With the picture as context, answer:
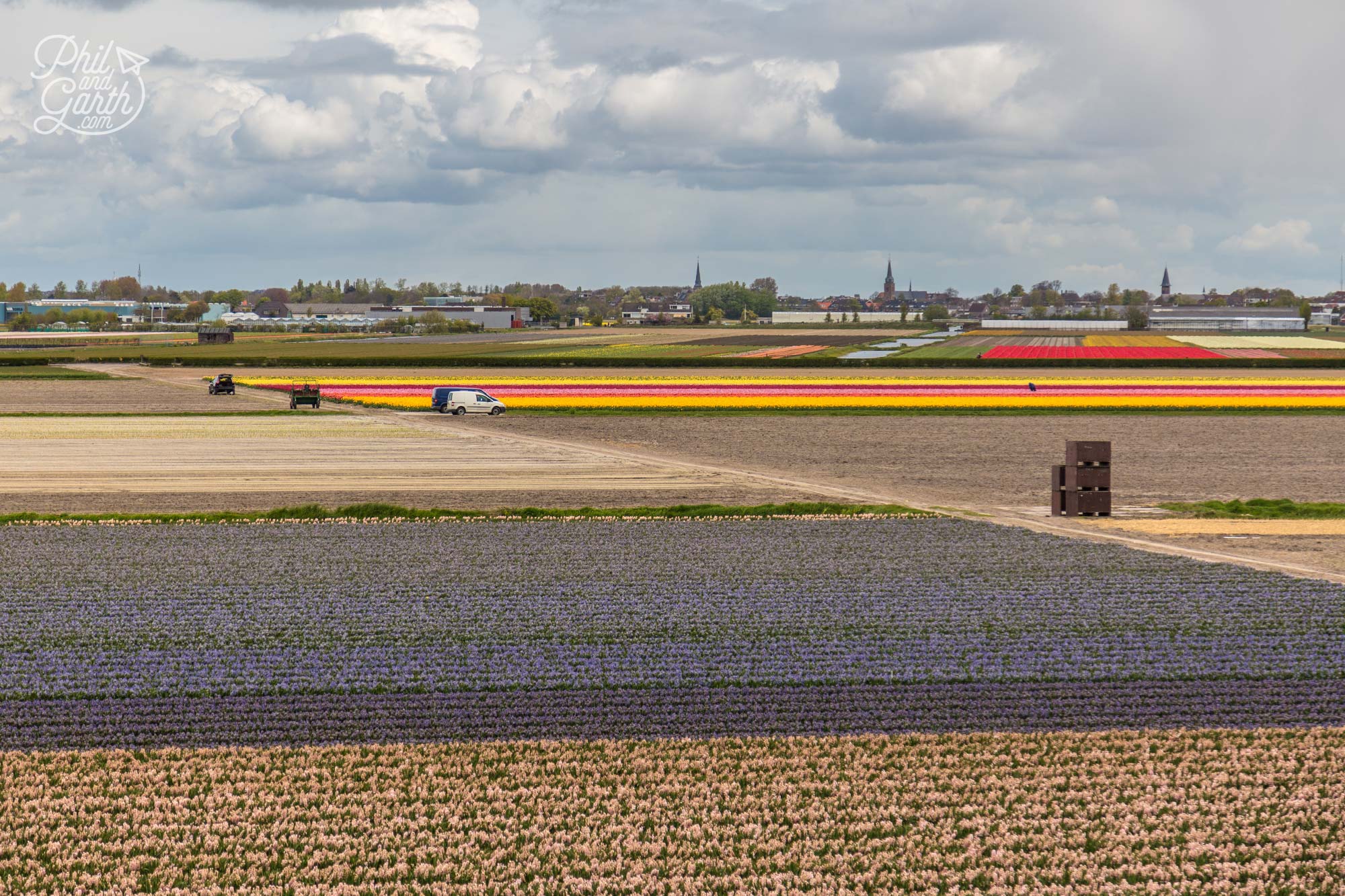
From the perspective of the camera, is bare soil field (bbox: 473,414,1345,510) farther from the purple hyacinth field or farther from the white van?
the purple hyacinth field

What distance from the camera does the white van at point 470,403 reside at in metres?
65.2

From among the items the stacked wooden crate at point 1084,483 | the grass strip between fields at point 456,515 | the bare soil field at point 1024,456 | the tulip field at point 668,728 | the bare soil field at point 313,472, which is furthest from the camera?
the bare soil field at point 313,472

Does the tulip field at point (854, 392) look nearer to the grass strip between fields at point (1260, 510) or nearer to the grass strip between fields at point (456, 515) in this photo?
the grass strip between fields at point (1260, 510)

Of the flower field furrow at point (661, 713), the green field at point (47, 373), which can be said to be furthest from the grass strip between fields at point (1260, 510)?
the green field at point (47, 373)

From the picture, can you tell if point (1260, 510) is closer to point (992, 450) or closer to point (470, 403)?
point (992, 450)

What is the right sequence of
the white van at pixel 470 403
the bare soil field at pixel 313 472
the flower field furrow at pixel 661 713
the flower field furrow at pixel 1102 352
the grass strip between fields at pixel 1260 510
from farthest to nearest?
the flower field furrow at pixel 1102 352 < the white van at pixel 470 403 < the bare soil field at pixel 313 472 < the grass strip between fields at pixel 1260 510 < the flower field furrow at pixel 661 713

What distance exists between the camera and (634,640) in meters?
18.4

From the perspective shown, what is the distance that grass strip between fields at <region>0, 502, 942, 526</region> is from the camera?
3047 cm

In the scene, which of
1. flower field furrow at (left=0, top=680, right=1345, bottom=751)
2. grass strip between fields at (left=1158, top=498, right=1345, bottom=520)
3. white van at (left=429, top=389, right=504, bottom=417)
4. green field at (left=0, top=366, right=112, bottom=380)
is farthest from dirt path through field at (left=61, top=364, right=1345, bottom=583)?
green field at (left=0, top=366, right=112, bottom=380)

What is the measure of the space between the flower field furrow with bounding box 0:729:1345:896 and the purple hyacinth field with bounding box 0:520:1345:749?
0.68 m

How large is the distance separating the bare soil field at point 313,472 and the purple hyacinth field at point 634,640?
7.71 metres

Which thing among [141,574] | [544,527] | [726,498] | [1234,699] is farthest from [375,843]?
[726,498]

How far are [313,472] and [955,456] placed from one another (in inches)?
797

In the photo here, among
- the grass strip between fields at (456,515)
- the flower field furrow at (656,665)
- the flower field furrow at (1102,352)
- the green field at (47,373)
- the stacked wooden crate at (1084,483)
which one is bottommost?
the flower field furrow at (656,665)
